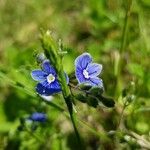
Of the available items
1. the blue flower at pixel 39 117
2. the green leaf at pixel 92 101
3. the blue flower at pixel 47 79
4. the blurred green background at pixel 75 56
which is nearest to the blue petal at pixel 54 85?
the blue flower at pixel 47 79

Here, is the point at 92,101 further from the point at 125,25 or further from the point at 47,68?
the point at 125,25

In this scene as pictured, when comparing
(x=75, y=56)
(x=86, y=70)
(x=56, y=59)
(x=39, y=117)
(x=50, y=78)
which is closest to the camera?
(x=56, y=59)

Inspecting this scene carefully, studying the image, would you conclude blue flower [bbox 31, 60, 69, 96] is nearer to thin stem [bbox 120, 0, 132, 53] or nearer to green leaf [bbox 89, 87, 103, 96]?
green leaf [bbox 89, 87, 103, 96]

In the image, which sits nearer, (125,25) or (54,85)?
(54,85)

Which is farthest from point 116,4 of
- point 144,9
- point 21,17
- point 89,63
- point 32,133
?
point 89,63

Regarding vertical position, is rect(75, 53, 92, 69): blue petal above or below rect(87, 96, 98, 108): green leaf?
above

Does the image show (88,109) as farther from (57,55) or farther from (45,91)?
(57,55)

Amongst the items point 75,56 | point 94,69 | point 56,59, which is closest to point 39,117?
point 75,56

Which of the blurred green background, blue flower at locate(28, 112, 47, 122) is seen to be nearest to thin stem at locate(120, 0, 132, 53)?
the blurred green background
